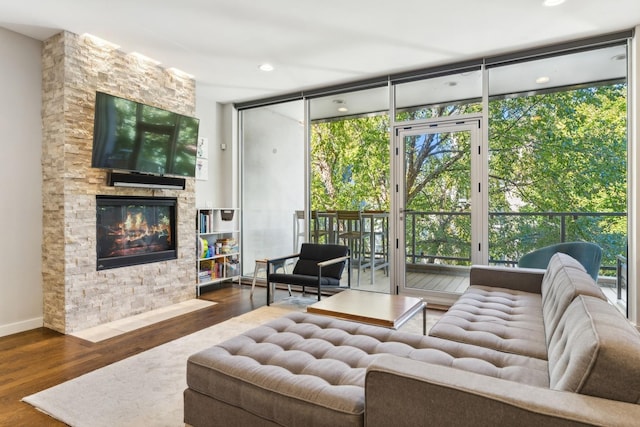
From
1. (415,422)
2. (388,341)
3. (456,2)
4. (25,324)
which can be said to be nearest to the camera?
(415,422)

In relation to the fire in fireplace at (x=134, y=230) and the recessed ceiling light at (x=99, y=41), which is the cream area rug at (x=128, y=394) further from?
the recessed ceiling light at (x=99, y=41)

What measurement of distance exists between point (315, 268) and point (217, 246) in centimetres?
163

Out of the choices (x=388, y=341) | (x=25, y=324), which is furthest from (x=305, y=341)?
(x=25, y=324)

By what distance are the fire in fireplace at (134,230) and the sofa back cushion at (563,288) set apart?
12.6 feet

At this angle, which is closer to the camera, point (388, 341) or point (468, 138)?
point (388, 341)

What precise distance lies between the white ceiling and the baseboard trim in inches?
107

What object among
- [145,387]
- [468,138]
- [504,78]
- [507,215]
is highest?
[504,78]

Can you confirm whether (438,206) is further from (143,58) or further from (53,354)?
(53,354)

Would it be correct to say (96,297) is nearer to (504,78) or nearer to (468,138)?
(468,138)

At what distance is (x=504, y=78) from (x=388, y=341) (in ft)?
12.4

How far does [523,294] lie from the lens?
9.66 feet

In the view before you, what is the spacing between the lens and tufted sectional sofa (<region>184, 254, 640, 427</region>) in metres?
1.04

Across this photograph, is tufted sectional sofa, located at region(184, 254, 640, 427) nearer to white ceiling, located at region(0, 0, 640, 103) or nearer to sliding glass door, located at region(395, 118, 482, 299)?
sliding glass door, located at region(395, 118, 482, 299)

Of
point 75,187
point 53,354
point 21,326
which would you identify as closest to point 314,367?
point 53,354
